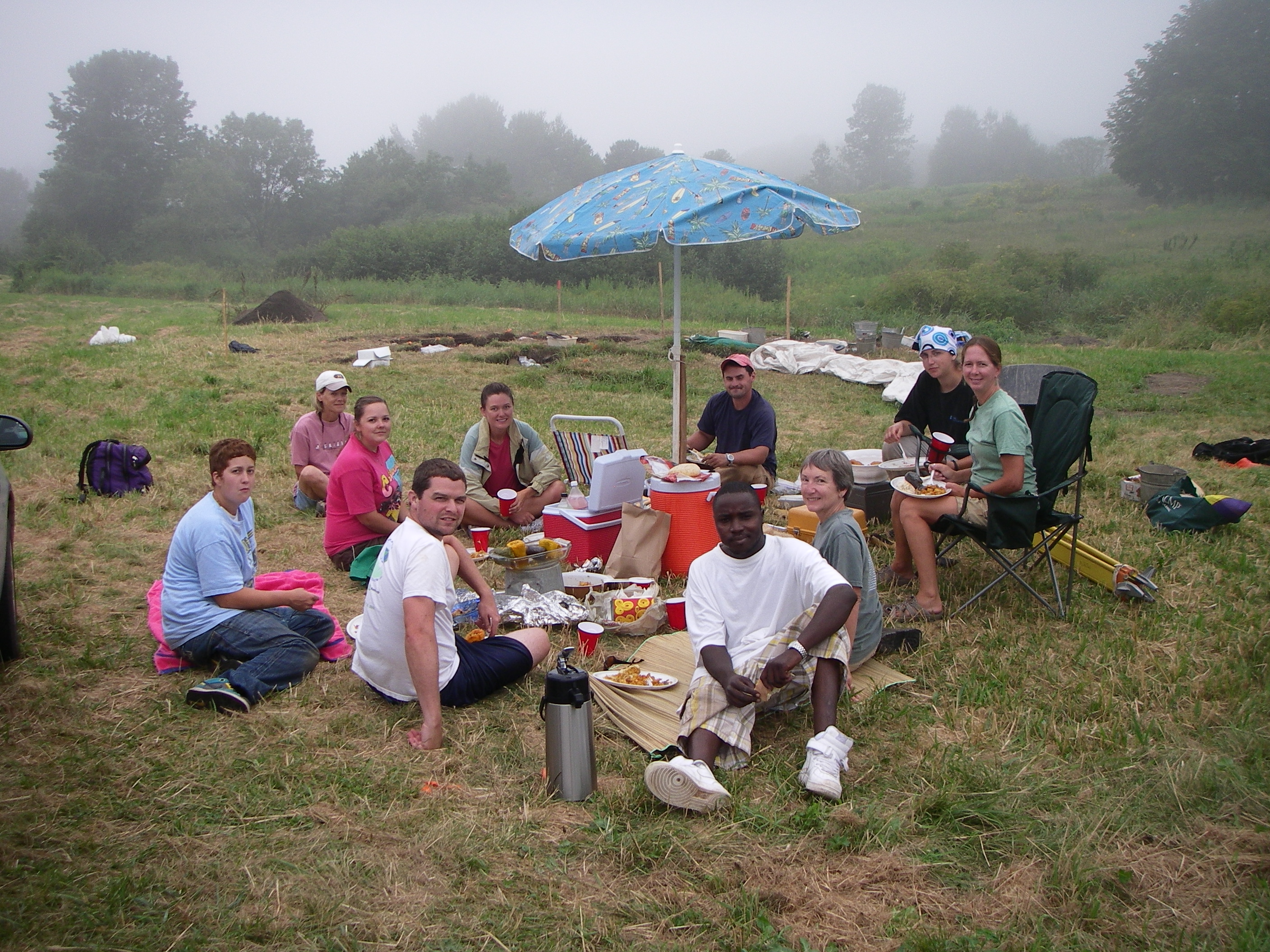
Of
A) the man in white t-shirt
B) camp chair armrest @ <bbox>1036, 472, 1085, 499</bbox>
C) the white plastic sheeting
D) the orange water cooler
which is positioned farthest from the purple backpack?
the white plastic sheeting

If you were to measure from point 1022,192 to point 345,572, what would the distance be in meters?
57.7

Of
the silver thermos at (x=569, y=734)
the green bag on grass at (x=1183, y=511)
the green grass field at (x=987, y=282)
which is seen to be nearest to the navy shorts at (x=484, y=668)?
the silver thermos at (x=569, y=734)

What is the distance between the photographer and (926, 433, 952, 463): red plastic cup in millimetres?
5242

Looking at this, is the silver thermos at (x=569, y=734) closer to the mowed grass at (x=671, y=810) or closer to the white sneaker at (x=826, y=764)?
the mowed grass at (x=671, y=810)

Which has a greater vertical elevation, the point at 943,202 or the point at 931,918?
the point at 943,202

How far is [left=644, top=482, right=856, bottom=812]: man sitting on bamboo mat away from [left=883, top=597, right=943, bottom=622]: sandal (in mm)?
1295

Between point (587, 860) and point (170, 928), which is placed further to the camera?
point (587, 860)

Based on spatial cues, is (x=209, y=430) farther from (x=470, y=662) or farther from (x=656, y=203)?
(x=470, y=662)

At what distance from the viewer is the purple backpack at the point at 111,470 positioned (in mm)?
7273

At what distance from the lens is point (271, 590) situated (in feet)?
14.4

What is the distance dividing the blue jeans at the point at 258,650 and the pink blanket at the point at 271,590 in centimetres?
7

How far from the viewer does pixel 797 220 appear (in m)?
5.80

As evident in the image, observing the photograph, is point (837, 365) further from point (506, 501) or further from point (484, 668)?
point (484, 668)

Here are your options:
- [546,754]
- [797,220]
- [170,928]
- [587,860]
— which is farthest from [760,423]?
[170,928]
